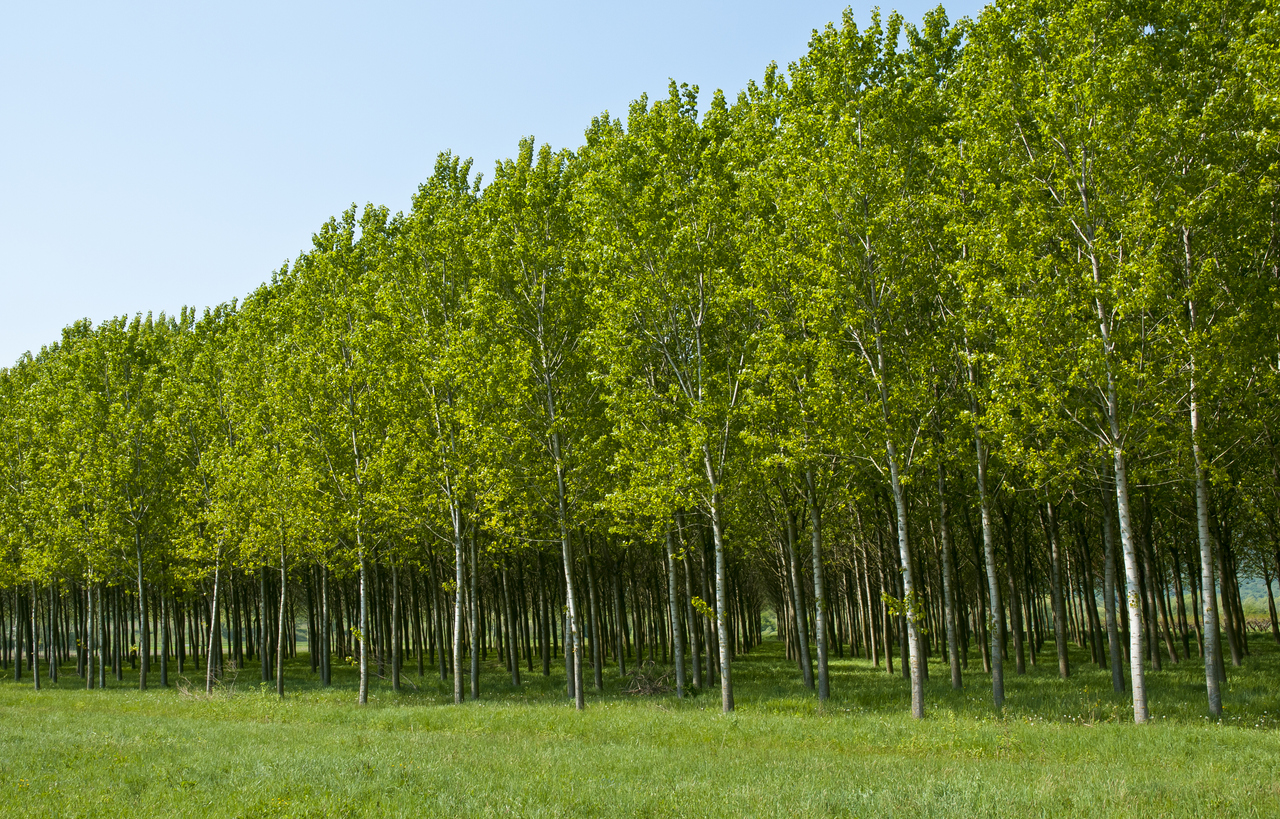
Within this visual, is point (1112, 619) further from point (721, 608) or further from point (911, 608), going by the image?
point (721, 608)

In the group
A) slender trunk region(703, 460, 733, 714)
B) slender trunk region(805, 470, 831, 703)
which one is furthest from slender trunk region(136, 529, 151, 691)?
slender trunk region(805, 470, 831, 703)

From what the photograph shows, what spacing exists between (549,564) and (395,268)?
2256 cm

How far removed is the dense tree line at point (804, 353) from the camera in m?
19.1

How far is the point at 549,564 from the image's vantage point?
47719 millimetres

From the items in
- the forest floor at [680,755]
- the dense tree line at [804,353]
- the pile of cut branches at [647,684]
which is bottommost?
the pile of cut branches at [647,684]

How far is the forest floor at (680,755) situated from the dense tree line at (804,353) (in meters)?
1.82

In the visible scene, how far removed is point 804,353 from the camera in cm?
2283

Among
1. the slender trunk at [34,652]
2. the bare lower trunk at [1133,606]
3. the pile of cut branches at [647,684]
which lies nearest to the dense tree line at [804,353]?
the bare lower trunk at [1133,606]

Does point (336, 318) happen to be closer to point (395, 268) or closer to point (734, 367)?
point (395, 268)

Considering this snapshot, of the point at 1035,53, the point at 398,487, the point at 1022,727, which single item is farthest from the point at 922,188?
the point at 398,487

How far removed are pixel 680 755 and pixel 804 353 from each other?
458 inches

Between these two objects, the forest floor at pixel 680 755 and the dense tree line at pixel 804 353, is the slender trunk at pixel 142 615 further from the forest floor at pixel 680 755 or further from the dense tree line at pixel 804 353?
the forest floor at pixel 680 755

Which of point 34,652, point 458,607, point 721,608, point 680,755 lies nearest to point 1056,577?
point 721,608

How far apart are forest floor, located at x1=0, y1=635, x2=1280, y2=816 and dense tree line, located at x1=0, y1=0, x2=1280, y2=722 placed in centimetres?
182
